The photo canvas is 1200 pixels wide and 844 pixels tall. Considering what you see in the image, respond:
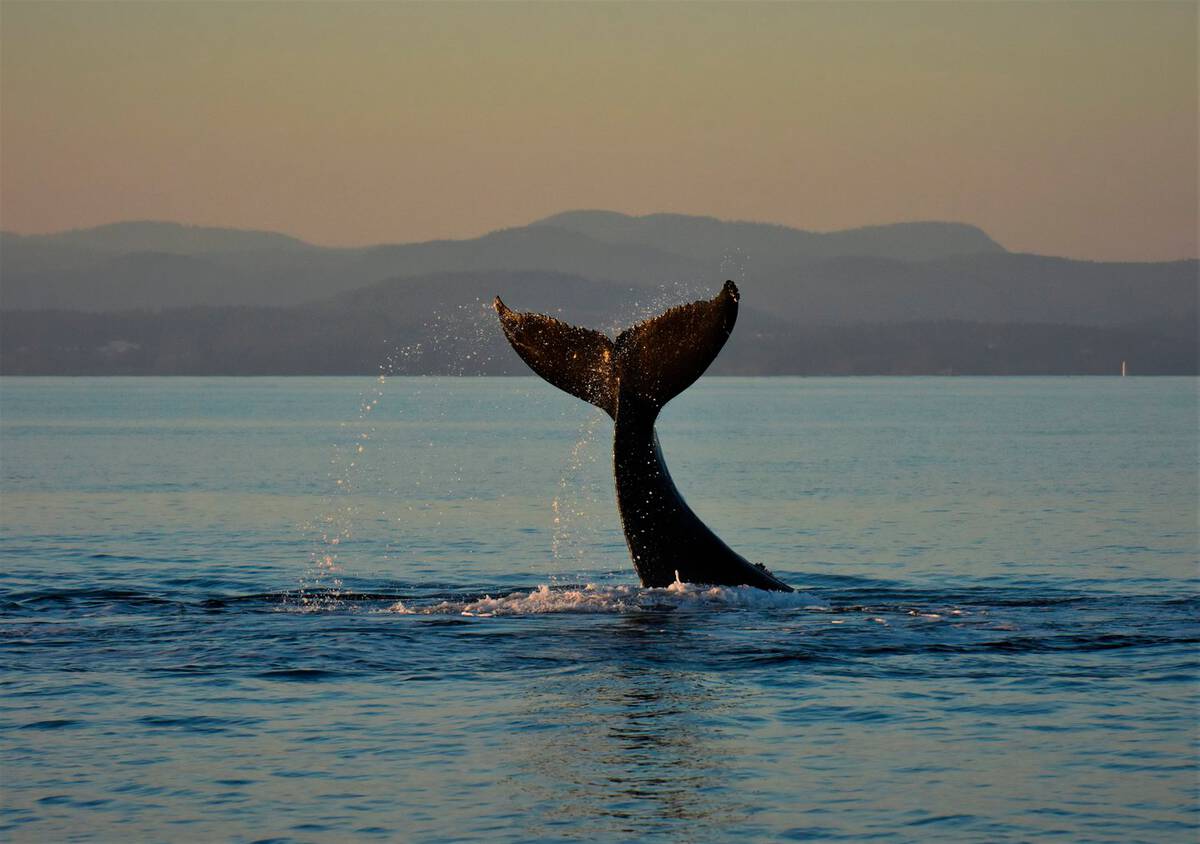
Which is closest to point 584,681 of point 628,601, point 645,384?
point 645,384

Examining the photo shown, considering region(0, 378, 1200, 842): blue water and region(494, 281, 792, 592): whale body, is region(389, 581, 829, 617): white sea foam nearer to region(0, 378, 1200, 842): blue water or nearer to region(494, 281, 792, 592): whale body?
region(0, 378, 1200, 842): blue water

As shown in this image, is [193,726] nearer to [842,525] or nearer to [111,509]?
[842,525]

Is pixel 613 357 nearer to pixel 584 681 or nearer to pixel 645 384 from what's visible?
pixel 645 384

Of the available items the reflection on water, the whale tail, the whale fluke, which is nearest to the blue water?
the reflection on water

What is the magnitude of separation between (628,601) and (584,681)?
4321 mm

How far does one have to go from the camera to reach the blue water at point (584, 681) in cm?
1219

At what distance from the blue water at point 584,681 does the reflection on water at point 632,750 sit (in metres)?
0.03

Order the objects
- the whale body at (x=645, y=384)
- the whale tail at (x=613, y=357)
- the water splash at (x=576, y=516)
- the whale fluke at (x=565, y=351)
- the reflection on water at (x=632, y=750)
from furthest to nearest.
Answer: the water splash at (x=576, y=516)
the whale fluke at (x=565, y=351)
the whale tail at (x=613, y=357)
the whale body at (x=645, y=384)
the reflection on water at (x=632, y=750)

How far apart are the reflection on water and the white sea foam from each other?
199 cm

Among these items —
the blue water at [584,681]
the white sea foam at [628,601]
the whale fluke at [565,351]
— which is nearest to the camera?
the blue water at [584,681]

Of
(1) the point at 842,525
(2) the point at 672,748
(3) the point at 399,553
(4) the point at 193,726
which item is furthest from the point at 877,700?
(1) the point at 842,525

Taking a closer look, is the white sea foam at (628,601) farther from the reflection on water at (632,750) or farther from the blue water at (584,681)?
the reflection on water at (632,750)

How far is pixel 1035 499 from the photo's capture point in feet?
137

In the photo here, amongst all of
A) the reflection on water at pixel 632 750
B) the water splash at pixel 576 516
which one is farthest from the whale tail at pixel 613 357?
the water splash at pixel 576 516
